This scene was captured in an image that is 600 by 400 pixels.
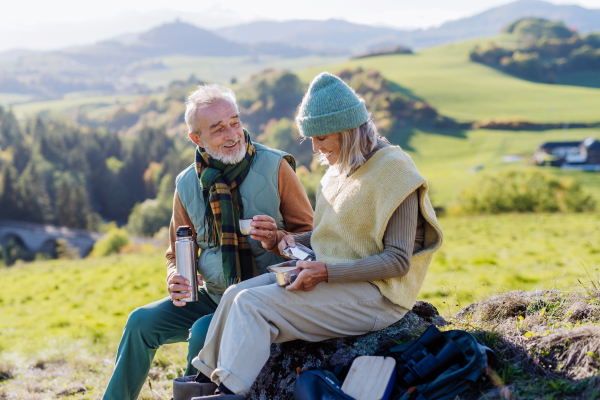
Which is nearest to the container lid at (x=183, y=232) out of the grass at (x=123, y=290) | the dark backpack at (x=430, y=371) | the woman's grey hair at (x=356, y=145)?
the woman's grey hair at (x=356, y=145)

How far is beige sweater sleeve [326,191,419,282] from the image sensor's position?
9.73 ft

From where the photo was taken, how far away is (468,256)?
652 inches

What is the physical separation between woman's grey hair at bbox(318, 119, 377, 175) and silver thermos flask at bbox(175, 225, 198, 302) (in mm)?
1303

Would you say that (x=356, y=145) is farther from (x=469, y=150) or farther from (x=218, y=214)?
(x=469, y=150)

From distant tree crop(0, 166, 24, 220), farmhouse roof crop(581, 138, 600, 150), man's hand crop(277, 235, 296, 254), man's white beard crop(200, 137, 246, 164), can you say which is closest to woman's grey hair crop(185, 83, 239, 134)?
man's white beard crop(200, 137, 246, 164)

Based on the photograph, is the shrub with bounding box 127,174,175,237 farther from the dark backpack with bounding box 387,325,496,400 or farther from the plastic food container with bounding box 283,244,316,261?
the dark backpack with bounding box 387,325,496,400

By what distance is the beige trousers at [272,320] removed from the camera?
9.19 ft

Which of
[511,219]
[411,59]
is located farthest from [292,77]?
[511,219]

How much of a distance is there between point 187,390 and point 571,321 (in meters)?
2.63

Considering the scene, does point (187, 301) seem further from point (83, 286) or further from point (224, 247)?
point (83, 286)

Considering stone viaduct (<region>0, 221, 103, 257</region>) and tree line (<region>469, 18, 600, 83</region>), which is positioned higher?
tree line (<region>469, 18, 600, 83</region>)

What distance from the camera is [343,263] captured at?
301 centimetres

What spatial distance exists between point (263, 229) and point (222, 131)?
36.5 inches

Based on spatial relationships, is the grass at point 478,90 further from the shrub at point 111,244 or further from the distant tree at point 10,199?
the distant tree at point 10,199
